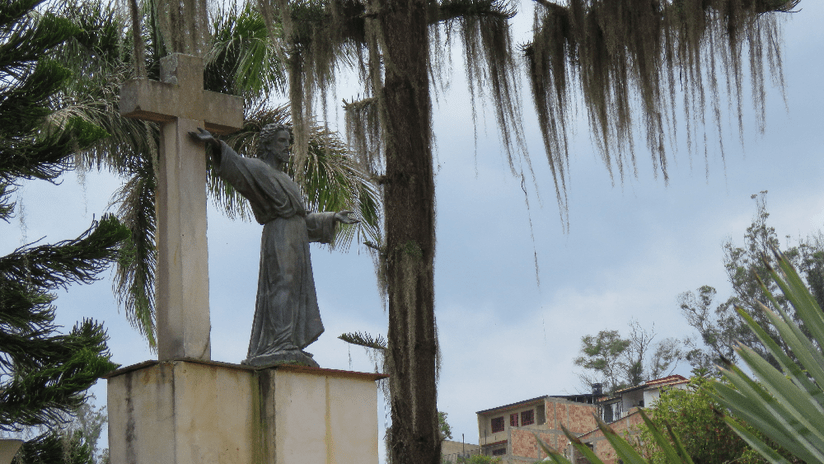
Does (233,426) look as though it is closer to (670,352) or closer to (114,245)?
(114,245)

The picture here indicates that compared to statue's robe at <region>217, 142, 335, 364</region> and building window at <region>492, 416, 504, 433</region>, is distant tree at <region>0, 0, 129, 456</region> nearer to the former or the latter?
statue's robe at <region>217, 142, 335, 364</region>

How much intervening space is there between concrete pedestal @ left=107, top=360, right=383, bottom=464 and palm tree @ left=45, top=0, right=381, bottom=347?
25.2ft

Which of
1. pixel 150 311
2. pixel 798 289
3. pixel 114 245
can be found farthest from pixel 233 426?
pixel 150 311

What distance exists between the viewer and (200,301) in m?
5.15

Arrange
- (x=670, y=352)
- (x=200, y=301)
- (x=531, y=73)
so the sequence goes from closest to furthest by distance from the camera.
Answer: (x=200, y=301), (x=531, y=73), (x=670, y=352)

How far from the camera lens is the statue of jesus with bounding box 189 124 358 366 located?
5340mm

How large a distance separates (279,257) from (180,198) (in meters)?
0.59

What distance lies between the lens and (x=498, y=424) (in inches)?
1672

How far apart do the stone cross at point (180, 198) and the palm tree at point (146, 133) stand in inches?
290

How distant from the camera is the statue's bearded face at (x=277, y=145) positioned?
18.9 ft

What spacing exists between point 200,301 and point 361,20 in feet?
11.9

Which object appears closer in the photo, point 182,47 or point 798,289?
point 798,289

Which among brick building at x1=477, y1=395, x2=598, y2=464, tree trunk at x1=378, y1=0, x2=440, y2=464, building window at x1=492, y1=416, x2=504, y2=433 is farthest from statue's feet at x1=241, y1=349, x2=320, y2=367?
building window at x1=492, y1=416, x2=504, y2=433

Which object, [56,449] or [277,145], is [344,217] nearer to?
[277,145]
